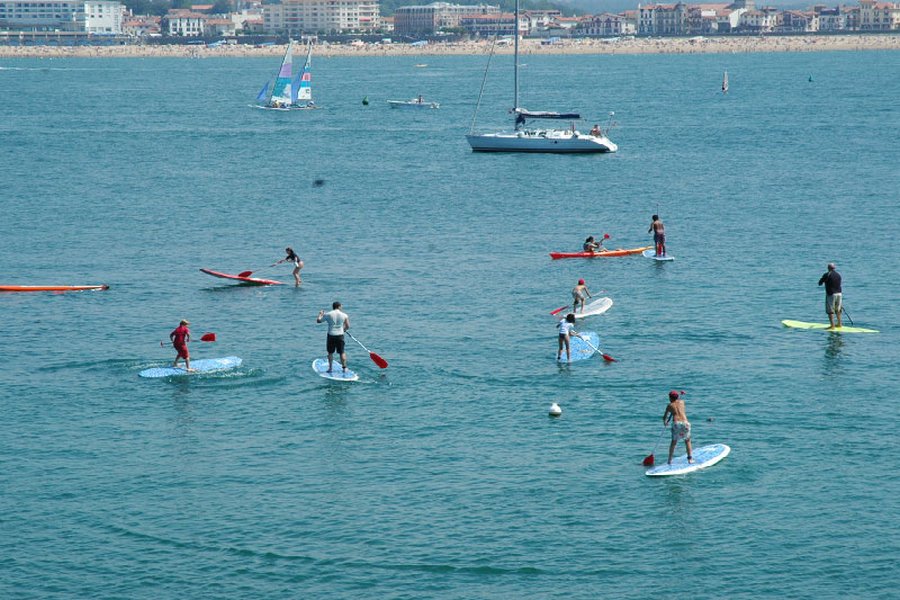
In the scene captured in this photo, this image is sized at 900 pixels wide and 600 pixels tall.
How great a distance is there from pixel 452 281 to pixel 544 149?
165 ft

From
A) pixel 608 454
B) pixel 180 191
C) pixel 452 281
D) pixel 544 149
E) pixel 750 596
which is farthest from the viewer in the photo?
pixel 544 149

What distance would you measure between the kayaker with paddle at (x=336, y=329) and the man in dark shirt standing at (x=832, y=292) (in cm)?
1680

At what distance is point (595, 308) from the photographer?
4788 centimetres

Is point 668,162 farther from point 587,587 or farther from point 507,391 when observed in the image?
point 587,587

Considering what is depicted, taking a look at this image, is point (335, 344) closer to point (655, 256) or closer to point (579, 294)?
point (579, 294)

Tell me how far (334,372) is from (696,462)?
12.8m

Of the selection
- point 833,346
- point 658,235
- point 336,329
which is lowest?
point 833,346

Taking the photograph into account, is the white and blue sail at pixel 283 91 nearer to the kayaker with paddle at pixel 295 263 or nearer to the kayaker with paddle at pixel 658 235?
the kayaker with paddle at pixel 658 235

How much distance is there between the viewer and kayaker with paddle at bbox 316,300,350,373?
38.5 meters

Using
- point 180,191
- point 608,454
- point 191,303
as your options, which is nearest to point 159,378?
point 191,303

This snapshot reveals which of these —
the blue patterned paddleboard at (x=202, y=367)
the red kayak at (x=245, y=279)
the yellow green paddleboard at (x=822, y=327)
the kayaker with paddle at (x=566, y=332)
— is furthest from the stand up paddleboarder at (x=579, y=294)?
the red kayak at (x=245, y=279)

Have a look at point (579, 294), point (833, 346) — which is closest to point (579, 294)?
point (579, 294)

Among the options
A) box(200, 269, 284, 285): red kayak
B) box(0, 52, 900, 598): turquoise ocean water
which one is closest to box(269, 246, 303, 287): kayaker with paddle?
box(0, 52, 900, 598): turquoise ocean water

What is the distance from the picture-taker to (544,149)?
103 metres
